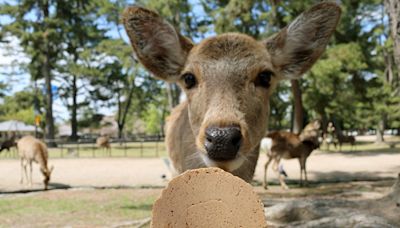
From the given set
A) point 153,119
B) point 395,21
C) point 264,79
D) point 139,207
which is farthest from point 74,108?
point 264,79

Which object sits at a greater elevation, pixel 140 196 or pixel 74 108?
pixel 74 108

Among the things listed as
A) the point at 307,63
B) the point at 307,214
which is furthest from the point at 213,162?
the point at 307,214

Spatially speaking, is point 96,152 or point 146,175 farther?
point 96,152

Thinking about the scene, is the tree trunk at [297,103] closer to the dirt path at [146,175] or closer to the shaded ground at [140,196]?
the shaded ground at [140,196]

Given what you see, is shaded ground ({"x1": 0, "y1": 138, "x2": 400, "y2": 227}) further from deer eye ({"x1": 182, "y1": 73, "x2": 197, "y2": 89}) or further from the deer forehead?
deer eye ({"x1": 182, "y1": 73, "x2": 197, "y2": 89})

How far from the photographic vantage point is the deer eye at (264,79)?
10.8 feet

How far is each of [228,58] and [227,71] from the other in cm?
15

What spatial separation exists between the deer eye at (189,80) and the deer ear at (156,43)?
0.28 meters

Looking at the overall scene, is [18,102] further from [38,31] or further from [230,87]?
[230,87]

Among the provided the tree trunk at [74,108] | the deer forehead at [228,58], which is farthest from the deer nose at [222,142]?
the tree trunk at [74,108]

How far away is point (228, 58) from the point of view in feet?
10.6

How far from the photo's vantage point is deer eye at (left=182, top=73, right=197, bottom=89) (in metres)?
3.35

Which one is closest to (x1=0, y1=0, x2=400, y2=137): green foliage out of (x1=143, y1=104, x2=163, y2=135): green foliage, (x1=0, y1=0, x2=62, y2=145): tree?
(x1=0, y1=0, x2=62, y2=145): tree

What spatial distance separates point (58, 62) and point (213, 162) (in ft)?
164
